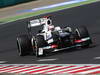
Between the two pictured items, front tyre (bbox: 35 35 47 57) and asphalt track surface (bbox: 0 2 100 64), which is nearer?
asphalt track surface (bbox: 0 2 100 64)

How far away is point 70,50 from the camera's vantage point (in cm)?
1378

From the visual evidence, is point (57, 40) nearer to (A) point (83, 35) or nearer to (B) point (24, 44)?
(A) point (83, 35)

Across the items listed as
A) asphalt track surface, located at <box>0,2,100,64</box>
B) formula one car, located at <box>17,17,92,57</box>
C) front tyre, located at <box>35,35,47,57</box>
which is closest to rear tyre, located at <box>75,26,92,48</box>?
formula one car, located at <box>17,17,92,57</box>

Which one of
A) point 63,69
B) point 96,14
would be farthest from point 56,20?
point 63,69

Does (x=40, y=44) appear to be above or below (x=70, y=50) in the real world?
above

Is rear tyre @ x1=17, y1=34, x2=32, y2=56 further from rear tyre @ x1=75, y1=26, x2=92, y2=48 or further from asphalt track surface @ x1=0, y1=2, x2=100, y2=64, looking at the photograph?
rear tyre @ x1=75, y1=26, x2=92, y2=48

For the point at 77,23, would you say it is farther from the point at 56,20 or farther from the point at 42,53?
the point at 42,53

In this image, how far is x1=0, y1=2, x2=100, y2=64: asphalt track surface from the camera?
11836 mm

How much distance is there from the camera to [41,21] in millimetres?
14008

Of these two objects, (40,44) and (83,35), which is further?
(83,35)

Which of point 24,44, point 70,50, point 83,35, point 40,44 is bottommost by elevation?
point 70,50

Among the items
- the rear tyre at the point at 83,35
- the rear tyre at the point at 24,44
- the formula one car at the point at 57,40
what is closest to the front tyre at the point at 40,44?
the formula one car at the point at 57,40

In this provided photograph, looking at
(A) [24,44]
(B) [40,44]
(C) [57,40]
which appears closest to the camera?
(B) [40,44]

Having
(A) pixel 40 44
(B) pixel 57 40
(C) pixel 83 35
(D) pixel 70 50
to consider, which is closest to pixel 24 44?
(A) pixel 40 44
